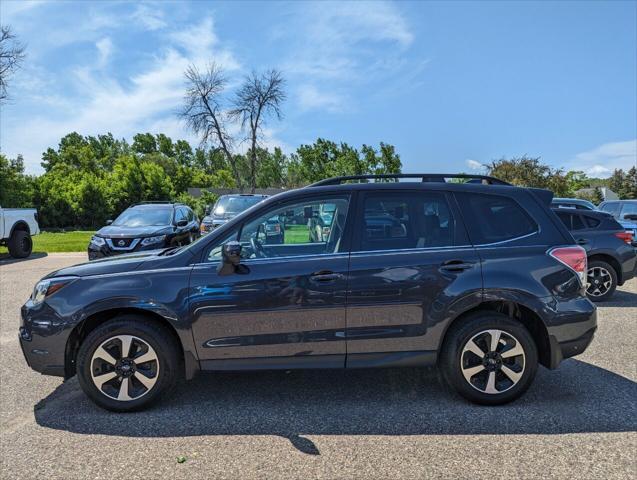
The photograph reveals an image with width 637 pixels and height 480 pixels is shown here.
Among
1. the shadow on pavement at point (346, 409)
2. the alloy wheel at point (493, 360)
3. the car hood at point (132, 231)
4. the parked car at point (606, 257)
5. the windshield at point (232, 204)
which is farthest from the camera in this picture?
the windshield at point (232, 204)

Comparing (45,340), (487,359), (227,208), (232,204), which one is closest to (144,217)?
(227,208)

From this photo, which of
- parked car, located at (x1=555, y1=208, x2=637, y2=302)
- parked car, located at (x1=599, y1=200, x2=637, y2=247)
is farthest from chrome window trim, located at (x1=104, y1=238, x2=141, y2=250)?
parked car, located at (x1=599, y1=200, x2=637, y2=247)

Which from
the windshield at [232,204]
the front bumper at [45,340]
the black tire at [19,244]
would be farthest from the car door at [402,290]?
the black tire at [19,244]

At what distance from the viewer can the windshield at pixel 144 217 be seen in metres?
11.1

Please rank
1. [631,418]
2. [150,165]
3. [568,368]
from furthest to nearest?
[150,165] → [568,368] → [631,418]

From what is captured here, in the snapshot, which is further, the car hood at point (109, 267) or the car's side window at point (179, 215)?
the car's side window at point (179, 215)

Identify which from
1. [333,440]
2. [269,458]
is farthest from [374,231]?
[269,458]

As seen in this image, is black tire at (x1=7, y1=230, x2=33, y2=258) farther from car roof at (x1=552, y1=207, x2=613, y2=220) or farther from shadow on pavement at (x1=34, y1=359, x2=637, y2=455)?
car roof at (x1=552, y1=207, x2=613, y2=220)

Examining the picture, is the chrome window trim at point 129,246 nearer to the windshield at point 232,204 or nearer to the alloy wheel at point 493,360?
the windshield at point 232,204

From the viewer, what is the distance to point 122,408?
362cm

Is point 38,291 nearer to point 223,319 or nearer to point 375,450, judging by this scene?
point 223,319

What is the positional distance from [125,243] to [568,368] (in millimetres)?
8630

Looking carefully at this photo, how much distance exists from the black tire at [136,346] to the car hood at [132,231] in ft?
22.5

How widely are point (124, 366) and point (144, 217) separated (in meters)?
8.46
